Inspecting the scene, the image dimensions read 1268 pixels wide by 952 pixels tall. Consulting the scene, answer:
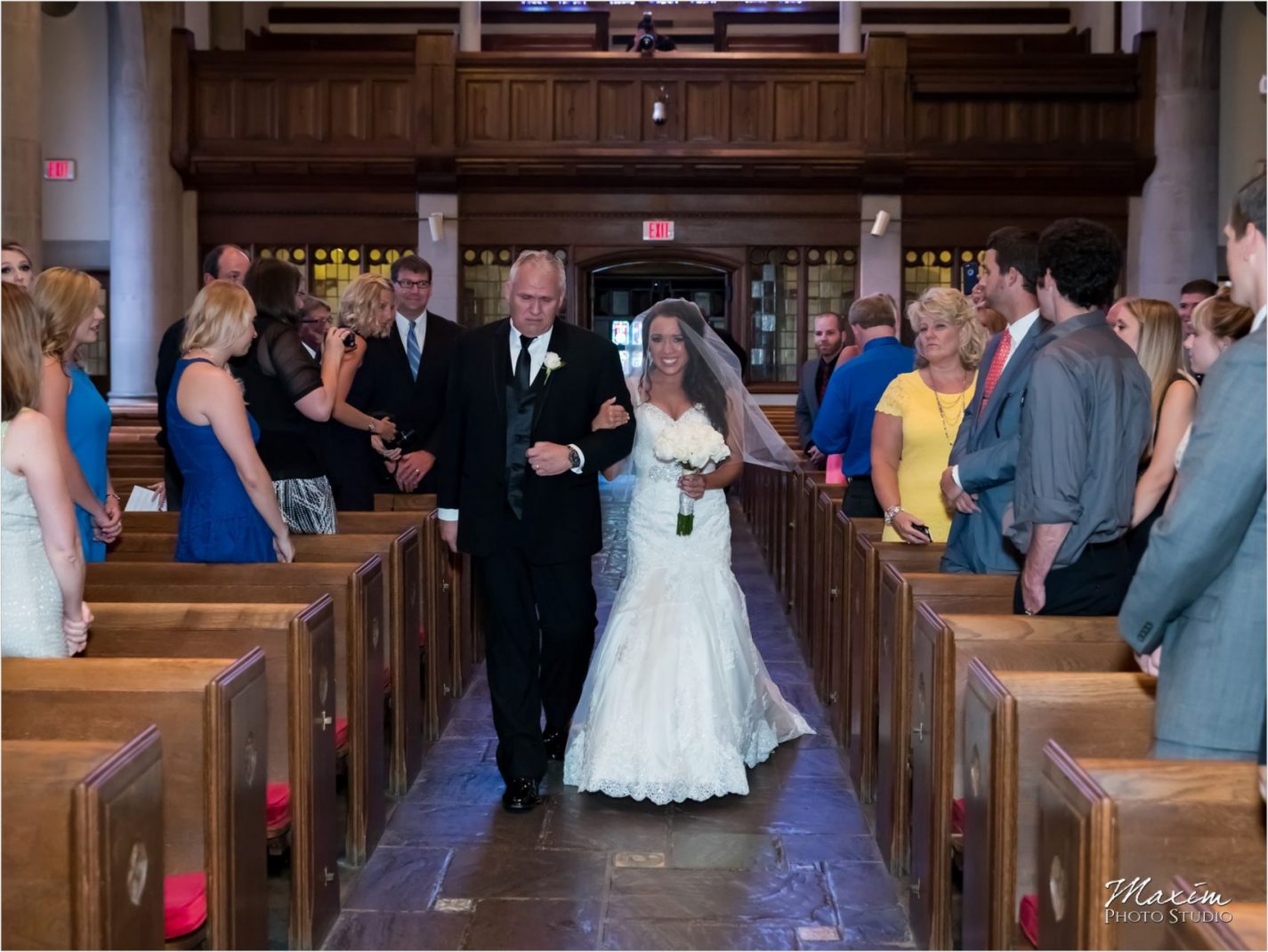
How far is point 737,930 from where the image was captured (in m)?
3.63

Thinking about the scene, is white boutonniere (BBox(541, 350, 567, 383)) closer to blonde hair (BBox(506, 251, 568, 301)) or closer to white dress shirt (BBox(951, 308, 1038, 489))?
blonde hair (BBox(506, 251, 568, 301))

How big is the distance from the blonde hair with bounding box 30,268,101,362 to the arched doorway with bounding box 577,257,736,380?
1224cm

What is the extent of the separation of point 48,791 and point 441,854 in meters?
2.18

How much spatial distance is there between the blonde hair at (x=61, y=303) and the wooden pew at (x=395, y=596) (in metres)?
1.03

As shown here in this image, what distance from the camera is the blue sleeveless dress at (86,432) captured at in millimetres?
4336

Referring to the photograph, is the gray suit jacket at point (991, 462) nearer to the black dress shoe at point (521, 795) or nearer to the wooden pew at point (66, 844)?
the black dress shoe at point (521, 795)

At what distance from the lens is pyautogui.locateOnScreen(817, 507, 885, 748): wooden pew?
5285 mm

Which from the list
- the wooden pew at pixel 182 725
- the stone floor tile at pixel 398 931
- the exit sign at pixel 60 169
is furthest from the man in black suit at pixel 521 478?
the exit sign at pixel 60 169

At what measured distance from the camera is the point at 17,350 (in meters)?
2.92

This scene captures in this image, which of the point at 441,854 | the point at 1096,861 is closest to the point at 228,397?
the point at 441,854

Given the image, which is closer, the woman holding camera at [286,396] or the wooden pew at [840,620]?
the woman holding camera at [286,396]

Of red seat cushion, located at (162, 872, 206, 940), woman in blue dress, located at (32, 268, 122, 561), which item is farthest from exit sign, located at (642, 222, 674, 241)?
red seat cushion, located at (162, 872, 206, 940)

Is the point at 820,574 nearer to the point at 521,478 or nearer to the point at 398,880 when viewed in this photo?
the point at 521,478

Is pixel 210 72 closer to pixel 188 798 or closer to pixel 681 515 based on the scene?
pixel 681 515
